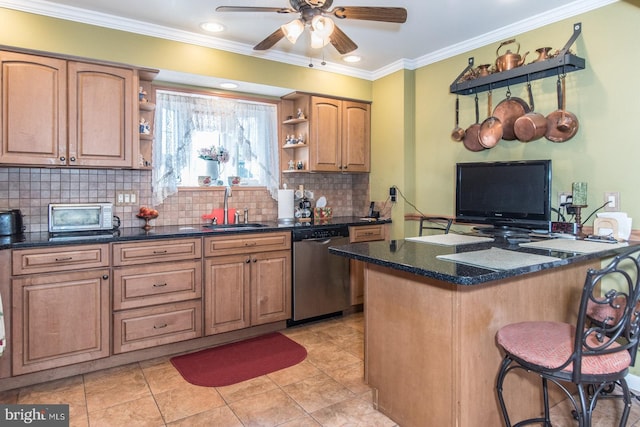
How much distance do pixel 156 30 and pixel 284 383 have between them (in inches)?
111

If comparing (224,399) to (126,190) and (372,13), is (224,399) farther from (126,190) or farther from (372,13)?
(372,13)

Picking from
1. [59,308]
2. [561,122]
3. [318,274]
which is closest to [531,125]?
[561,122]

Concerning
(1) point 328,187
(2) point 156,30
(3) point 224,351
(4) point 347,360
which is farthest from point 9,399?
(1) point 328,187

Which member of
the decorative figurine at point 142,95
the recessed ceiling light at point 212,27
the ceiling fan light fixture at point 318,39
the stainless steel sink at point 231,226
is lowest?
the stainless steel sink at point 231,226

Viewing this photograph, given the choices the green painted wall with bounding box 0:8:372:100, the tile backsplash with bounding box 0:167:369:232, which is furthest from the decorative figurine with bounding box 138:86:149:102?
the tile backsplash with bounding box 0:167:369:232

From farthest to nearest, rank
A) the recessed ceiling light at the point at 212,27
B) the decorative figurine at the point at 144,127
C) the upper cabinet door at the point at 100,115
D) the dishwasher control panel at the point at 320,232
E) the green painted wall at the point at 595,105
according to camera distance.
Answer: the dishwasher control panel at the point at 320,232 → the decorative figurine at the point at 144,127 → the recessed ceiling light at the point at 212,27 → the upper cabinet door at the point at 100,115 → the green painted wall at the point at 595,105

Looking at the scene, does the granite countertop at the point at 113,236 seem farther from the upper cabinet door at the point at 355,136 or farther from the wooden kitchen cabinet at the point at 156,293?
the upper cabinet door at the point at 355,136

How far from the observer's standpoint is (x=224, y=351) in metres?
3.09

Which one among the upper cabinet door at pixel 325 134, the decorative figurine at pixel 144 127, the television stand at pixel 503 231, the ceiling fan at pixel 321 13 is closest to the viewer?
the ceiling fan at pixel 321 13

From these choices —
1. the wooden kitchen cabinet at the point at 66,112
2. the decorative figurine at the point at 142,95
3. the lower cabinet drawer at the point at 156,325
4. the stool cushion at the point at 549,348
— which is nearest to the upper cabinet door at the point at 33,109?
the wooden kitchen cabinet at the point at 66,112

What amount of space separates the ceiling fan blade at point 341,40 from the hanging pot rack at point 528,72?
127 centimetres

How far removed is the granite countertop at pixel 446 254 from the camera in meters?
1.55

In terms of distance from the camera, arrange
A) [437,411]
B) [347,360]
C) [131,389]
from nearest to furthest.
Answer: [437,411] → [131,389] → [347,360]

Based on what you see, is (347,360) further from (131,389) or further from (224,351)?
(131,389)
